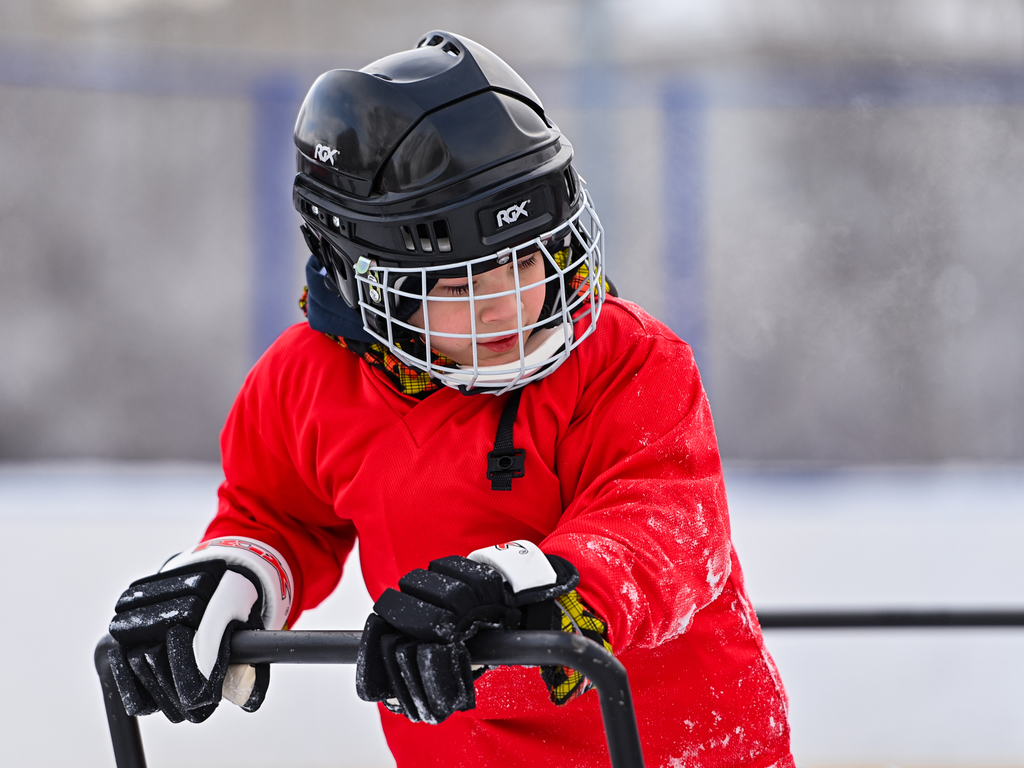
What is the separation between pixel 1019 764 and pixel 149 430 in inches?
107

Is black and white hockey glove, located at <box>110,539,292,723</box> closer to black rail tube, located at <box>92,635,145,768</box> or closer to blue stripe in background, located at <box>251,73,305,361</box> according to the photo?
black rail tube, located at <box>92,635,145,768</box>

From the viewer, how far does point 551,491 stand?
81 centimetres

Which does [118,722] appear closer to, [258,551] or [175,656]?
[175,656]

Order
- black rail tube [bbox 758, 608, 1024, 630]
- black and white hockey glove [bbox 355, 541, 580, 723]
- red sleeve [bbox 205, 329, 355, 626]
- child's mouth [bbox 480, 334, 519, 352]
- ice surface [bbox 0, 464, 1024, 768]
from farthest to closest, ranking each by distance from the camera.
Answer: ice surface [bbox 0, 464, 1024, 768] < black rail tube [bbox 758, 608, 1024, 630] < red sleeve [bbox 205, 329, 355, 626] < child's mouth [bbox 480, 334, 519, 352] < black and white hockey glove [bbox 355, 541, 580, 723]

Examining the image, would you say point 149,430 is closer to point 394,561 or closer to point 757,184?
point 757,184

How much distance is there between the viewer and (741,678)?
2.81 feet

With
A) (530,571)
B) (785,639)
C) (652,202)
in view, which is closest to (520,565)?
(530,571)

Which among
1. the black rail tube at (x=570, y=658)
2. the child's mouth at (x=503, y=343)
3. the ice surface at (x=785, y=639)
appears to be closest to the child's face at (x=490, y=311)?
the child's mouth at (x=503, y=343)

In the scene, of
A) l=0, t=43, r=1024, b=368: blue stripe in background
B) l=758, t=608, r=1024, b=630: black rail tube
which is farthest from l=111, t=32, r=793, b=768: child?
l=0, t=43, r=1024, b=368: blue stripe in background

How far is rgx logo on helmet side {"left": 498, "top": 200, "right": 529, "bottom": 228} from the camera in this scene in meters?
0.75

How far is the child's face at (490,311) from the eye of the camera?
2.56 ft

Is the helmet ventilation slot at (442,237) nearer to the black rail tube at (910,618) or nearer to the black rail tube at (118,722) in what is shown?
the black rail tube at (118,722)

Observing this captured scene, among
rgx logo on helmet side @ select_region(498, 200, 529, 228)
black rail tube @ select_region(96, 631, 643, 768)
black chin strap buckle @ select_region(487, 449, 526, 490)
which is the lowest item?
black rail tube @ select_region(96, 631, 643, 768)

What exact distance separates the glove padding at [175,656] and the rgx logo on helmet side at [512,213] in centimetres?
38
